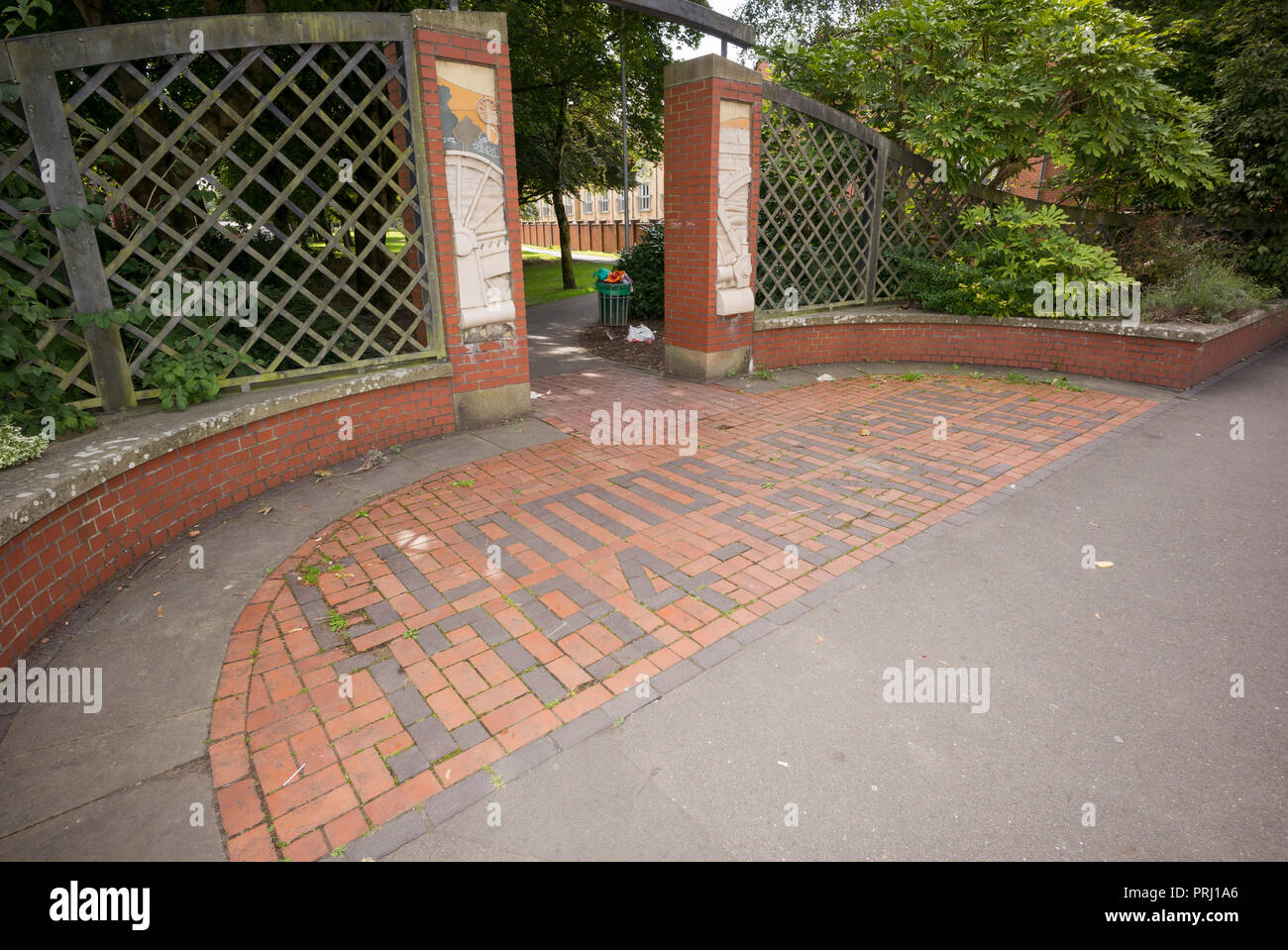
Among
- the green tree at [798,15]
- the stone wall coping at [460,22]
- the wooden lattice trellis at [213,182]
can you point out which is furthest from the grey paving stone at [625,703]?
the green tree at [798,15]

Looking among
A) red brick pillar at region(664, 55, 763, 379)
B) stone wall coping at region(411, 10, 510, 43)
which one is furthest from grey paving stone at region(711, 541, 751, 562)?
stone wall coping at region(411, 10, 510, 43)

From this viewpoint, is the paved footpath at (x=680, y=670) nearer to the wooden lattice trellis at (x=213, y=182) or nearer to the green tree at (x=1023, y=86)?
the wooden lattice trellis at (x=213, y=182)

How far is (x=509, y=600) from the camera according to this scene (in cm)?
344

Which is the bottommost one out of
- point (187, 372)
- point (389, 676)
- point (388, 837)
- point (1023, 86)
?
point (388, 837)

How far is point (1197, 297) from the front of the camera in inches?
306

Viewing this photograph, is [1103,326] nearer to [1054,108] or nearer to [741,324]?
[1054,108]

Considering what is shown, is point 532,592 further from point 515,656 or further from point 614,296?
point 614,296

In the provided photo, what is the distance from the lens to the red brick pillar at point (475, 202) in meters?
5.16

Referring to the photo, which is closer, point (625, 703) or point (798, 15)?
point (625, 703)

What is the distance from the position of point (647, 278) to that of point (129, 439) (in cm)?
925

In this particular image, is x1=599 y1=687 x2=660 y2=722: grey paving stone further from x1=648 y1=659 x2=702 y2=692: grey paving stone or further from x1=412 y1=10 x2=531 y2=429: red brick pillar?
x1=412 y1=10 x2=531 y2=429: red brick pillar

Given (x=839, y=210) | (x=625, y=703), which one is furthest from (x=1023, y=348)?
(x=625, y=703)

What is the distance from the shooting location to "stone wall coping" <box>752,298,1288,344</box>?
7.24 m

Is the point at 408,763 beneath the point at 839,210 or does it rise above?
beneath
